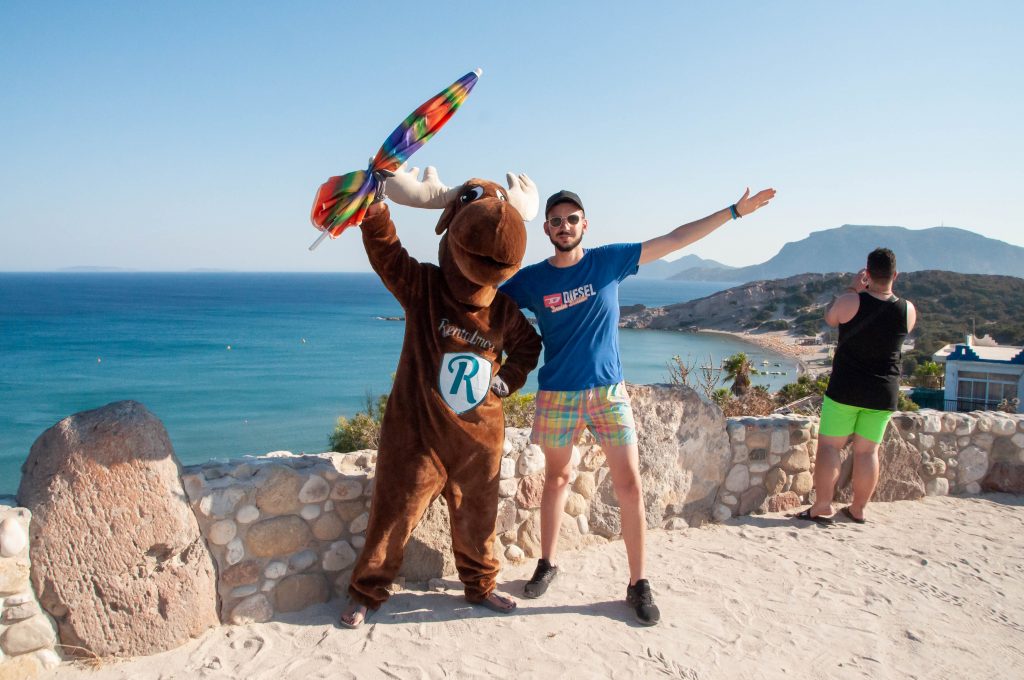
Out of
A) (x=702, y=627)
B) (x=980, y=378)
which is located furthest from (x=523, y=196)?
(x=980, y=378)

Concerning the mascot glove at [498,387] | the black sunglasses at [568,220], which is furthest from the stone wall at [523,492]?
the black sunglasses at [568,220]

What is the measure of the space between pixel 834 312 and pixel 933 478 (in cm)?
166

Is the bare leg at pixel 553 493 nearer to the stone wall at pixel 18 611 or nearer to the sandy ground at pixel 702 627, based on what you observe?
the sandy ground at pixel 702 627

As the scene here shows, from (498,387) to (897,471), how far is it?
10.7 feet

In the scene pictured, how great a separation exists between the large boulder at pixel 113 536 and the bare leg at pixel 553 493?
1.52 m

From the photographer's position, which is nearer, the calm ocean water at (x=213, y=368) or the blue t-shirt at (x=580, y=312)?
the blue t-shirt at (x=580, y=312)

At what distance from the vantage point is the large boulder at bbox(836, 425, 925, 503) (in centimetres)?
473

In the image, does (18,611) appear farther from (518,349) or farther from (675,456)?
(675,456)

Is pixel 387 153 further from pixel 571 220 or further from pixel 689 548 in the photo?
pixel 689 548

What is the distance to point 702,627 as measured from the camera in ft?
9.93

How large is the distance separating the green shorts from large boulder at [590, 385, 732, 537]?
653mm

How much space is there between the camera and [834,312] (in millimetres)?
4199

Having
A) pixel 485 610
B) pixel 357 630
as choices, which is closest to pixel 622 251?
pixel 485 610

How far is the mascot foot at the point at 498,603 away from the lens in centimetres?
308
